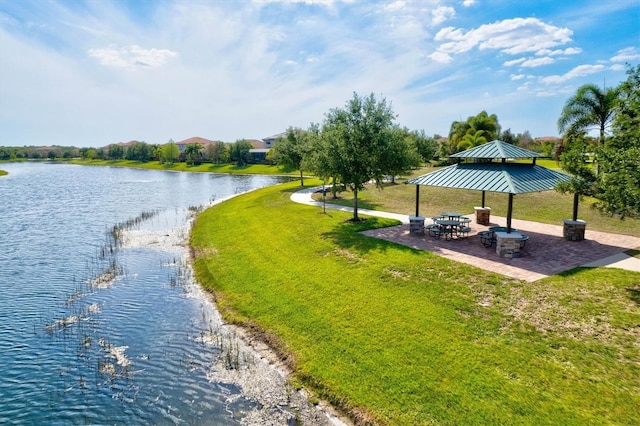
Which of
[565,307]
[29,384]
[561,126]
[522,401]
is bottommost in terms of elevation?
[29,384]

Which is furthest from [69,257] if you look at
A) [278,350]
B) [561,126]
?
[561,126]

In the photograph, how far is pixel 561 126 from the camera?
25.4 metres

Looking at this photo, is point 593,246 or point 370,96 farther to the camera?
point 370,96

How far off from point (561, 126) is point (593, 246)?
43.2ft

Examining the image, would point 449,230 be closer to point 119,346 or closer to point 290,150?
point 119,346

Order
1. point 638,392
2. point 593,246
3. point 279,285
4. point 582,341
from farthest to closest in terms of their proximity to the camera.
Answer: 1. point 593,246
2. point 279,285
3. point 582,341
4. point 638,392

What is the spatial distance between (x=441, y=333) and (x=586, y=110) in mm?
22732

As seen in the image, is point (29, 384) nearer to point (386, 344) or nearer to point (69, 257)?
point (386, 344)

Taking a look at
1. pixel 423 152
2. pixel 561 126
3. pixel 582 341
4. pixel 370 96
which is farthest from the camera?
pixel 423 152

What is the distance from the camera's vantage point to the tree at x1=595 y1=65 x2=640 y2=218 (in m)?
10.7

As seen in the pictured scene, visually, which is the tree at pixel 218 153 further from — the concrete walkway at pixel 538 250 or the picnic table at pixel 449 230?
the picnic table at pixel 449 230

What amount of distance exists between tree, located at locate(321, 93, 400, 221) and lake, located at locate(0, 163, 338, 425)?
9937 millimetres

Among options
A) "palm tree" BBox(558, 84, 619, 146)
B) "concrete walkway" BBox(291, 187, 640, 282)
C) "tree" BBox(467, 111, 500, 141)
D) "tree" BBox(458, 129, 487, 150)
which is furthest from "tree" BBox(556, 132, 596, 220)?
"tree" BBox(467, 111, 500, 141)

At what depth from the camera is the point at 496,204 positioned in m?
26.2
